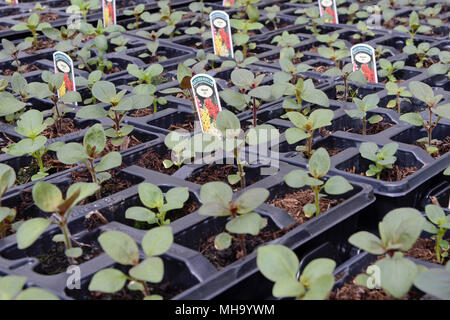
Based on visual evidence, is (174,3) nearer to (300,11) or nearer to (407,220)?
(300,11)

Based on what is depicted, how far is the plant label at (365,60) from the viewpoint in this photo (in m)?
2.02

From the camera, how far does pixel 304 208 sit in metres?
1.31

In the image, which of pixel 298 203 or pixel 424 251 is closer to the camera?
pixel 424 251

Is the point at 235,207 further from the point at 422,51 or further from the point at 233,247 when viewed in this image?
the point at 422,51

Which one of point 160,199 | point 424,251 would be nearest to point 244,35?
point 160,199

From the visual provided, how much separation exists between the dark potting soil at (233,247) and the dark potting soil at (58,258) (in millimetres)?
221

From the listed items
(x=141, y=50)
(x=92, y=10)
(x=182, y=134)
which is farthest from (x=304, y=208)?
(x=92, y=10)

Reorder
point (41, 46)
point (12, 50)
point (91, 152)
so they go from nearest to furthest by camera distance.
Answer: point (91, 152), point (12, 50), point (41, 46)

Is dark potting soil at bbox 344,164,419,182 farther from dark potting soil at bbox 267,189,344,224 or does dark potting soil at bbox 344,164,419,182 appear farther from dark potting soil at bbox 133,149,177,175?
dark potting soil at bbox 133,149,177,175

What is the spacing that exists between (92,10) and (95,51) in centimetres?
73

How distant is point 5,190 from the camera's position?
1217 millimetres

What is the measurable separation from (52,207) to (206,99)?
25.8 inches

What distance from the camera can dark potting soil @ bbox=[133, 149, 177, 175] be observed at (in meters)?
1.60

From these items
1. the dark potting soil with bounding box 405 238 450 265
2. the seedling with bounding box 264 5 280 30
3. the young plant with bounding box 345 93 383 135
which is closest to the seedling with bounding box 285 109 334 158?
the young plant with bounding box 345 93 383 135
